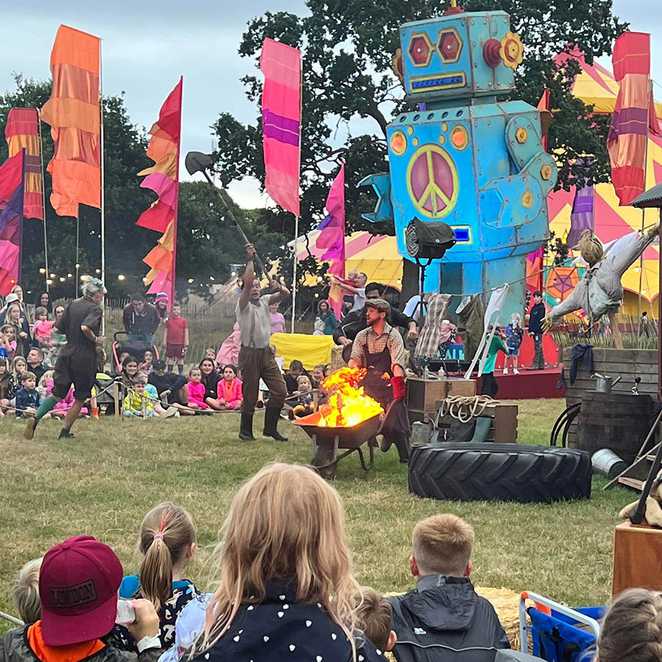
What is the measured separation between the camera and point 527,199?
2097 cm

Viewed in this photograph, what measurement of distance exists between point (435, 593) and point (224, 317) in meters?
25.6

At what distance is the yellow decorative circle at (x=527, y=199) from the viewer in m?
20.9

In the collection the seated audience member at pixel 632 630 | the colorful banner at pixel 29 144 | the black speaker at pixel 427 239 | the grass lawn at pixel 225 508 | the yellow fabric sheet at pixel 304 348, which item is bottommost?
the grass lawn at pixel 225 508

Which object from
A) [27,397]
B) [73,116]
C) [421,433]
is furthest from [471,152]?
[421,433]

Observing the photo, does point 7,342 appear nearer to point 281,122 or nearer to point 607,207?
point 281,122

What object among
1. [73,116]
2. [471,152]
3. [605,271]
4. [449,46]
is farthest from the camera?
[471,152]

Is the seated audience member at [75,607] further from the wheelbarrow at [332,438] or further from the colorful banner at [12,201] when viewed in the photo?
the colorful banner at [12,201]

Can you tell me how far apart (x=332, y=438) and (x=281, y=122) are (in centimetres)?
1147

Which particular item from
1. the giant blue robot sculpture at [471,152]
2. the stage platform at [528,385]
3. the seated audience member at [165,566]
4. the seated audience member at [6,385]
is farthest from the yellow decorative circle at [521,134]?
the seated audience member at [165,566]

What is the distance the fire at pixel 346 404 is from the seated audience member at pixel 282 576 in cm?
740

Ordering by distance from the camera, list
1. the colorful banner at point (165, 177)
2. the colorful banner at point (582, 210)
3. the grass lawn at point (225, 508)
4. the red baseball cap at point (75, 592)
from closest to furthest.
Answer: the red baseball cap at point (75, 592) < the grass lawn at point (225, 508) < the colorful banner at point (165, 177) < the colorful banner at point (582, 210)

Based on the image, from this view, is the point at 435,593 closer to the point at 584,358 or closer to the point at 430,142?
the point at 584,358

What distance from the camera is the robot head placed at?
20.0 m

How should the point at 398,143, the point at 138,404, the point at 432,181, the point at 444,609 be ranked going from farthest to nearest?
the point at 398,143 → the point at 432,181 → the point at 138,404 → the point at 444,609
